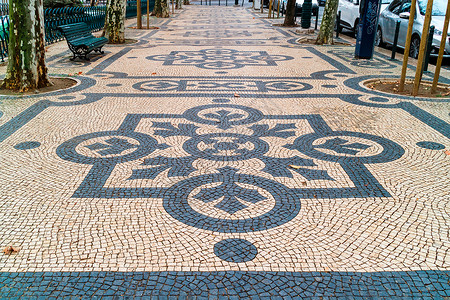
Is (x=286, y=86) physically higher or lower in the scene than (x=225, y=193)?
higher

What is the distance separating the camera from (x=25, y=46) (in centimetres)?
778

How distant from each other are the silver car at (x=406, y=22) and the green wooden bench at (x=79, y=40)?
27.9 ft

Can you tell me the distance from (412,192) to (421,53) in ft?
14.4

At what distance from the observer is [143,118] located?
22.0 ft

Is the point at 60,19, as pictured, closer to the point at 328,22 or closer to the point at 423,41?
the point at 328,22

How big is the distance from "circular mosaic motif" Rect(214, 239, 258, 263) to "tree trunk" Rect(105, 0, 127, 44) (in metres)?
12.0

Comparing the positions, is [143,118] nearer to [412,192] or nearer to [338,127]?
[338,127]

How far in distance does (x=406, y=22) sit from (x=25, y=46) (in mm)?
10188

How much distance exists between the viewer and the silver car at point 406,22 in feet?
36.8

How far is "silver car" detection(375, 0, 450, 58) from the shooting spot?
1123 centimetres

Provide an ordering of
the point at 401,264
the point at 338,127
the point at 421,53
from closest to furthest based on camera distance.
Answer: the point at 401,264, the point at 338,127, the point at 421,53

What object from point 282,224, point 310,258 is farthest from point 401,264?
point 282,224

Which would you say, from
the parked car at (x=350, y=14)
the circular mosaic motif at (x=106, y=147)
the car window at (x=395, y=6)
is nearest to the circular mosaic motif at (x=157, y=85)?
the circular mosaic motif at (x=106, y=147)

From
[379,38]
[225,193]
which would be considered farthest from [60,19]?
[225,193]
